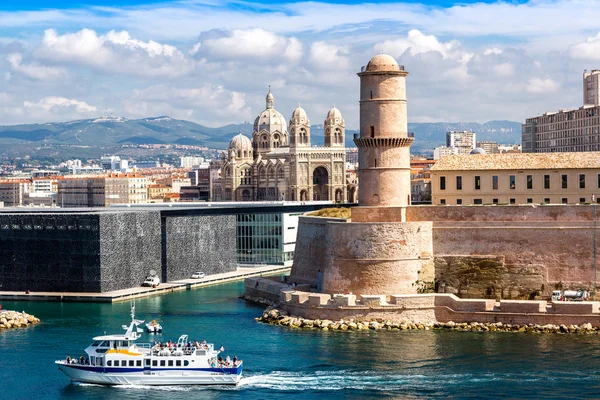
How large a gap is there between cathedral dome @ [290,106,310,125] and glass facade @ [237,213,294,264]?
3266 inches

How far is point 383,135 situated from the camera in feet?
195

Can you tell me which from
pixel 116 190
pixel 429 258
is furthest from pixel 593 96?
pixel 429 258

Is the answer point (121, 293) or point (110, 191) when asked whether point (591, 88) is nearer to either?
point (110, 191)

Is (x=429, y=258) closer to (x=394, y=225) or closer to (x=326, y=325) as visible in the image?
(x=394, y=225)

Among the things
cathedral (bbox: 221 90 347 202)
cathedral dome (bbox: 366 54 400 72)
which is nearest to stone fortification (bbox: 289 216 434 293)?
cathedral dome (bbox: 366 54 400 72)

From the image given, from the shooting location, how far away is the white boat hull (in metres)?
43.8

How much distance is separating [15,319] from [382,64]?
22913 millimetres

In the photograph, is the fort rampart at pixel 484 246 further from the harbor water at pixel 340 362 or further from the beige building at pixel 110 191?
the beige building at pixel 110 191

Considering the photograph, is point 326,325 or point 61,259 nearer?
point 326,325

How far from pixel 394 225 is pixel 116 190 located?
140m

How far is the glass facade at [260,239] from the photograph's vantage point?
9019 centimetres

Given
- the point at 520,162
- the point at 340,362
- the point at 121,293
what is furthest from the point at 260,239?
the point at 340,362

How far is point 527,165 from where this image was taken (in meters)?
63.1

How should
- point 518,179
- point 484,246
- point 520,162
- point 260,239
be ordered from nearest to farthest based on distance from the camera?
point 484,246, point 518,179, point 520,162, point 260,239
